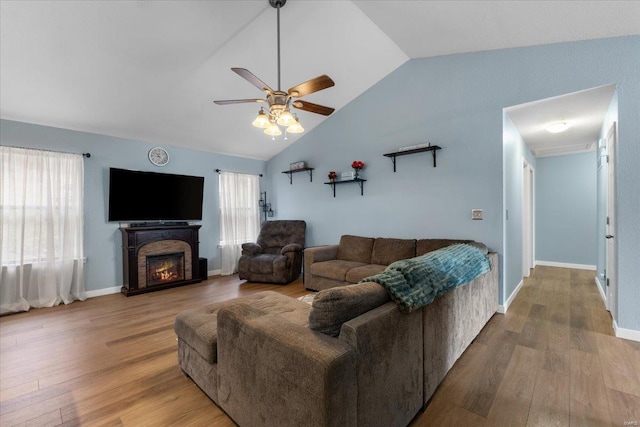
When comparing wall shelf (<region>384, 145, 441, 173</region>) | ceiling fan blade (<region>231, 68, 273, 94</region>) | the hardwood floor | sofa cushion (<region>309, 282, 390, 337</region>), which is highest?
ceiling fan blade (<region>231, 68, 273, 94</region>)

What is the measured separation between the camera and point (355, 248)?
13.7ft

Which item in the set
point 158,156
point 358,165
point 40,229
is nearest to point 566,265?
point 358,165

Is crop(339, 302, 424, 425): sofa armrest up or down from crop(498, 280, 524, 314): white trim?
up

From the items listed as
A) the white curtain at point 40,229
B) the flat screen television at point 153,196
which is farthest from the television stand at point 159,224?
the white curtain at point 40,229

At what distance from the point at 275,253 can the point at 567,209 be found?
588 centimetres

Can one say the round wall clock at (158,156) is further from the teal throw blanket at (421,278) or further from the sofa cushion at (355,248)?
the teal throw blanket at (421,278)

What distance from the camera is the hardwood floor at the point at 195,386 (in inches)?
64.1

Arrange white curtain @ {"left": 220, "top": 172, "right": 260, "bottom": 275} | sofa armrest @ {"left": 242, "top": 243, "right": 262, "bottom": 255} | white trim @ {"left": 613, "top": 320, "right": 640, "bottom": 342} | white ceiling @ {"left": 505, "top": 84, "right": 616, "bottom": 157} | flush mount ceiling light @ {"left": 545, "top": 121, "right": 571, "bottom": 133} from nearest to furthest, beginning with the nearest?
1. white trim @ {"left": 613, "top": 320, "right": 640, "bottom": 342}
2. white ceiling @ {"left": 505, "top": 84, "right": 616, "bottom": 157}
3. flush mount ceiling light @ {"left": 545, "top": 121, "right": 571, "bottom": 133}
4. sofa armrest @ {"left": 242, "top": 243, "right": 262, "bottom": 255}
5. white curtain @ {"left": 220, "top": 172, "right": 260, "bottom": 275}

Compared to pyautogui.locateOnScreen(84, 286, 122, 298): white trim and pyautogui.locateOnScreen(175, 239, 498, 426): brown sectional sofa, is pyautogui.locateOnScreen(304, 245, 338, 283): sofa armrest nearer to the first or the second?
pyautogui.locateOnScreen(175, 239, 498, 426): brown sectional sofa

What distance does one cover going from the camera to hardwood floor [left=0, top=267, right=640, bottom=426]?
1.63 metres

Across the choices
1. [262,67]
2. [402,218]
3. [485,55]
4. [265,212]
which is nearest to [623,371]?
[402,218]

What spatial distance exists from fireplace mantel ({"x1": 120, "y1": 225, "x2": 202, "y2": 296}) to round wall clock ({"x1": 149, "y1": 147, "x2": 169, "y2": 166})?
1.12 meters

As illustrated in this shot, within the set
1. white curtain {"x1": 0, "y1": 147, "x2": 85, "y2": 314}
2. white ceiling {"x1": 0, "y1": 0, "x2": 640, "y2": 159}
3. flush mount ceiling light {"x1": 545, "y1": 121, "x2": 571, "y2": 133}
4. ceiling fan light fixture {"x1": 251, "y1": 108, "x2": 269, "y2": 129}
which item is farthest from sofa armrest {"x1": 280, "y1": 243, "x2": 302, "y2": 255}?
flush mount ceiling light {"x1": 545, "y1": 121, "x2": 571, "y2": 133}

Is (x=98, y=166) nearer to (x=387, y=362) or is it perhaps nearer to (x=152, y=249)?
(x=152, y=249)
